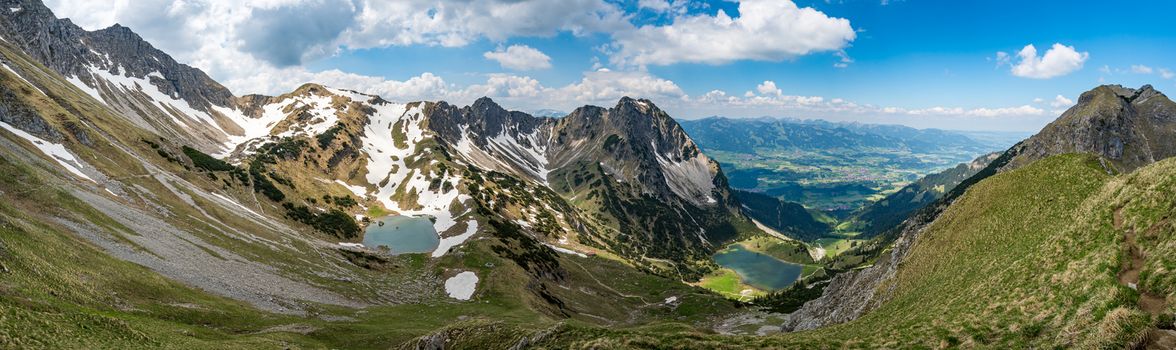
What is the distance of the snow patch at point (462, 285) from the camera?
4501 inches

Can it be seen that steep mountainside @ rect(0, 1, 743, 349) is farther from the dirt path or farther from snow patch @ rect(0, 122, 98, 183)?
the dirt path

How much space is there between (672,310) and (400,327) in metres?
101

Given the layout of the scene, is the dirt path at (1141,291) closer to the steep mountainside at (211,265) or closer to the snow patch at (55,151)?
the steep mountainside at (211,265)

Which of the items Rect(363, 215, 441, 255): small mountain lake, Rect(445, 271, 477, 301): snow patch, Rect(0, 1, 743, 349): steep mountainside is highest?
Rect(0, 1, 743, 349): steep mountainside

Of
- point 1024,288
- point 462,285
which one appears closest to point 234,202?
point 462,285

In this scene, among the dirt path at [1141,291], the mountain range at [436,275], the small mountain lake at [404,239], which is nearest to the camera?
the dirt path at [1141,291]

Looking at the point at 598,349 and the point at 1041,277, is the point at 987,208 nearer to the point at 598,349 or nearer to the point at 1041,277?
the point at 1041,277

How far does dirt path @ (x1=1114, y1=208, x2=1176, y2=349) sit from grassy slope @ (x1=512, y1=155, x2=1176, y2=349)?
406 mm

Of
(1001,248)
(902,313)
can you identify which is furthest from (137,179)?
→ (1001,248)

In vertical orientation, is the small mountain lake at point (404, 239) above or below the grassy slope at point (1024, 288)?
below

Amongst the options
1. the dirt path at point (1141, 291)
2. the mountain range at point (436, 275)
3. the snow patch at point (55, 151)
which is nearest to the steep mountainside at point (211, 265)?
the mountain range at point (436, 275)

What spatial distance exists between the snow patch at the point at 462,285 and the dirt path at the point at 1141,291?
4051 inches

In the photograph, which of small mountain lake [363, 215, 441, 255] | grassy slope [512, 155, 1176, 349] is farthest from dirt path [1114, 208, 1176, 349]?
small mountain lake [363, 215, 441, 255]

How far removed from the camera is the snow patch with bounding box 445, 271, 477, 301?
114 m
